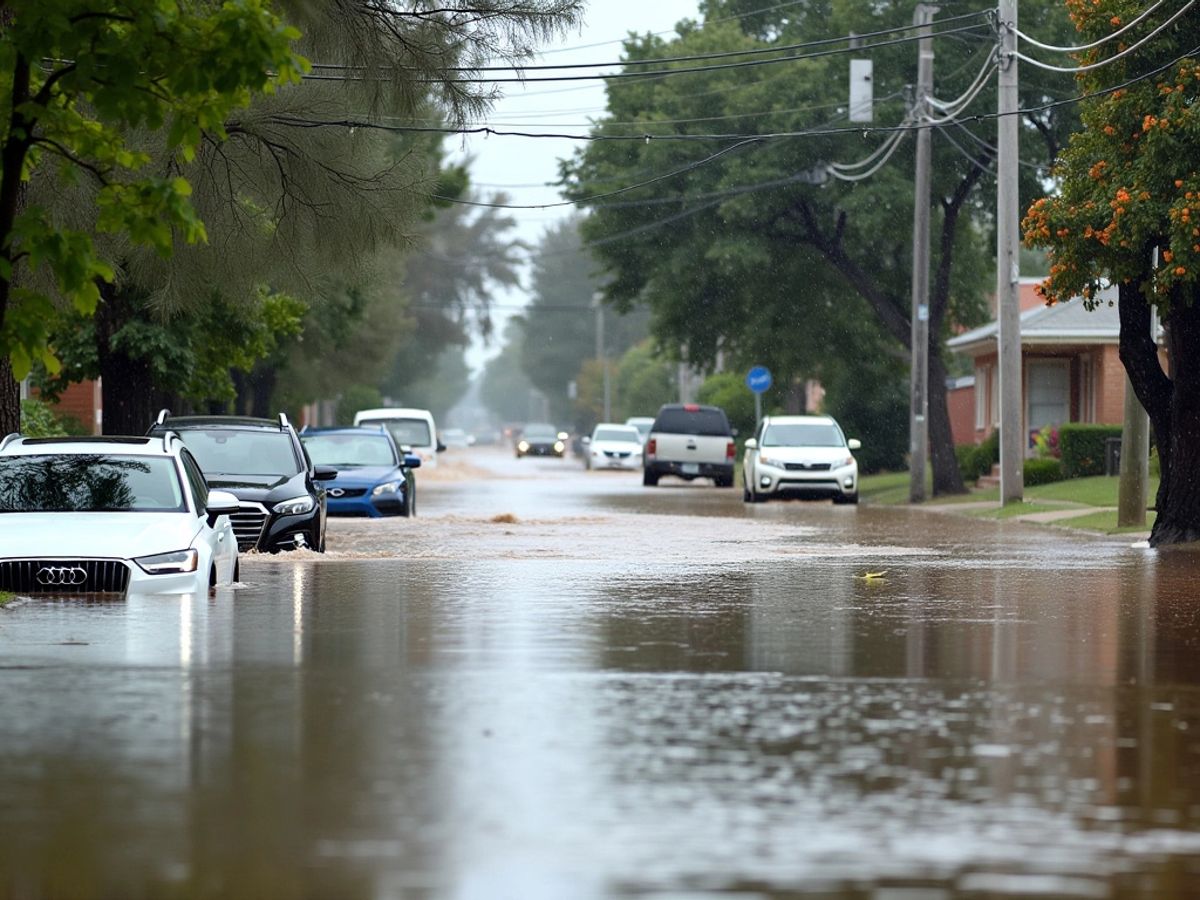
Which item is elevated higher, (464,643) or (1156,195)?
(1156,195)

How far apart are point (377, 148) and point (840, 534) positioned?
9.03 m

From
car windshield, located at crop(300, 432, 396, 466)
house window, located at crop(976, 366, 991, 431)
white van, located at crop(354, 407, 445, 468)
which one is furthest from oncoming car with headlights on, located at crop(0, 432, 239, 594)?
house window, located at crop(976, 366, 991, 431)

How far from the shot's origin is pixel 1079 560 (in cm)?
2261

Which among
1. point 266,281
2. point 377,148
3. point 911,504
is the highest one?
point 377,148

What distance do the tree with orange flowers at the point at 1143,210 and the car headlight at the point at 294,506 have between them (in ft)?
29.4

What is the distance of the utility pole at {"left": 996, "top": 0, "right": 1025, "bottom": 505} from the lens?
3528 cm

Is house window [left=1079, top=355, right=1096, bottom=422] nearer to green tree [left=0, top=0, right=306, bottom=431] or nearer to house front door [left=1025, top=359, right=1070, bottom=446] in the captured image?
house front door [left=1025, top=359, right=1070, bottom=446]

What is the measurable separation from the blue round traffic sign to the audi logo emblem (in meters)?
39.1

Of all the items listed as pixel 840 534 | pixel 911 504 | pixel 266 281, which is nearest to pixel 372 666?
pixel 266 281

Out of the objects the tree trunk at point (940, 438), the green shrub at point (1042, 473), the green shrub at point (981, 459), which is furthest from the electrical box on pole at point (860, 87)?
the green shrub at point (981, 459)

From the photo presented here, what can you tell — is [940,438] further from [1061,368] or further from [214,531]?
[214,531]

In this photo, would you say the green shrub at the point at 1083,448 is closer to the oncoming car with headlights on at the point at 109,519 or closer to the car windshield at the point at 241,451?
the car windshield at the point at 241,451

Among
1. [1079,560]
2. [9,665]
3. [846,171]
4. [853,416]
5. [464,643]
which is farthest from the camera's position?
[853,416]

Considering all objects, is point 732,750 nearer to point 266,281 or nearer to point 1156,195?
point 266,281
